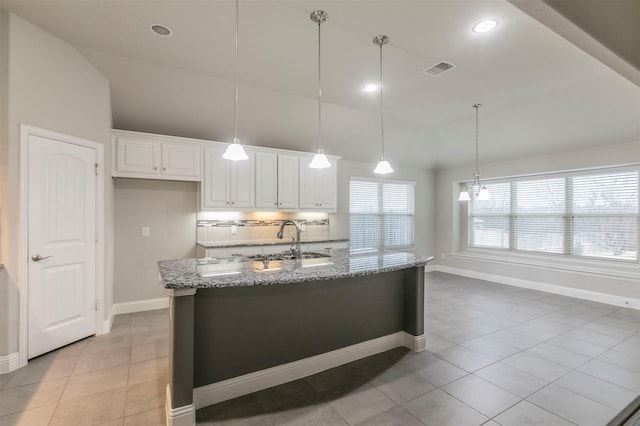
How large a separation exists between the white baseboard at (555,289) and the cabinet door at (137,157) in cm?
626

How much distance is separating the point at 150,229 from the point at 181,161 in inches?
41.6

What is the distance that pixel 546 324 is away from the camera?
12.8 feet

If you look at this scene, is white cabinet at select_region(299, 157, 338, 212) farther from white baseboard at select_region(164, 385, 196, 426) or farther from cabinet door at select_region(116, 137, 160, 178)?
white baseboard at select_region(164, 385, 196, 426)

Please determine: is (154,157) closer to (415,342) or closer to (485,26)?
(415,342)

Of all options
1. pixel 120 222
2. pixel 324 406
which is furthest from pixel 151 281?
pixel 324 406

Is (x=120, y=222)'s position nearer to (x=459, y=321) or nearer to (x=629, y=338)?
(x=459, y=321)

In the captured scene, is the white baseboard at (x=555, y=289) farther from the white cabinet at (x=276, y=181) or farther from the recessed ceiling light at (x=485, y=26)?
the recessed ceiling light at (x=485, y=26)

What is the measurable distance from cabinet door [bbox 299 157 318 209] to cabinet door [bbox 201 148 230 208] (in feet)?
4.08

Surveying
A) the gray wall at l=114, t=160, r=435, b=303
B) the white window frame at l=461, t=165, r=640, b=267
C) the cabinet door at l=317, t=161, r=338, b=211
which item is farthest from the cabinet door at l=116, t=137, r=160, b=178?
the white window frame at l=461, t=165, r=640, b=267

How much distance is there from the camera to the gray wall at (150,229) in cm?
423

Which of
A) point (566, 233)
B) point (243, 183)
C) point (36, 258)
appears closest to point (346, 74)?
point (243, 183)

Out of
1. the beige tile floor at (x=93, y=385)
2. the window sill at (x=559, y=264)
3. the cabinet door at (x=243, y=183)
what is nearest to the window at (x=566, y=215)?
the window sill at (x=559, y=264)

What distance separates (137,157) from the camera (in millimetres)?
4016

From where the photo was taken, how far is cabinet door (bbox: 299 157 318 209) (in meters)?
5.27
